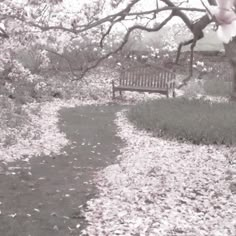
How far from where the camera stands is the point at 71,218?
532cm

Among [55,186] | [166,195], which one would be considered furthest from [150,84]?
[166,195]

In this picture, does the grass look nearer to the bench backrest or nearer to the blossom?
the bench backrest

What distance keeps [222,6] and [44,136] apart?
8.67 meters

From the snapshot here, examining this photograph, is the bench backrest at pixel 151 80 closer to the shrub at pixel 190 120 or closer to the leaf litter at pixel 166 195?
the shrub at pixel 190 120

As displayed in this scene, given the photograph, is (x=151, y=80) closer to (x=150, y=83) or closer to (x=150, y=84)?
(x=150, y=84)

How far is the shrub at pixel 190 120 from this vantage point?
9.33 metres

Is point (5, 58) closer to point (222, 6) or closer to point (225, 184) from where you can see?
point (225, 184)

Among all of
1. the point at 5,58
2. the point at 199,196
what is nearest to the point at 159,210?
the point at 199,196

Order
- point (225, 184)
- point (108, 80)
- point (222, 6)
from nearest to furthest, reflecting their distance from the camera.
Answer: point (222, 6) < point (225, 184) < point (108, 80)

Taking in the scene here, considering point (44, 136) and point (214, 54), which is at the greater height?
point (214, 54)

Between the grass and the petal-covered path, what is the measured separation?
7222mm

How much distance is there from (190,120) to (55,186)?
4419mm

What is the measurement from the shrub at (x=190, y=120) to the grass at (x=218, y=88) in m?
4.54

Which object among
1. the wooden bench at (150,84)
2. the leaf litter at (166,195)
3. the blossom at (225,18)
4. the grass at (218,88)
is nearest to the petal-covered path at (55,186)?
the leaf litter at (166,195)
